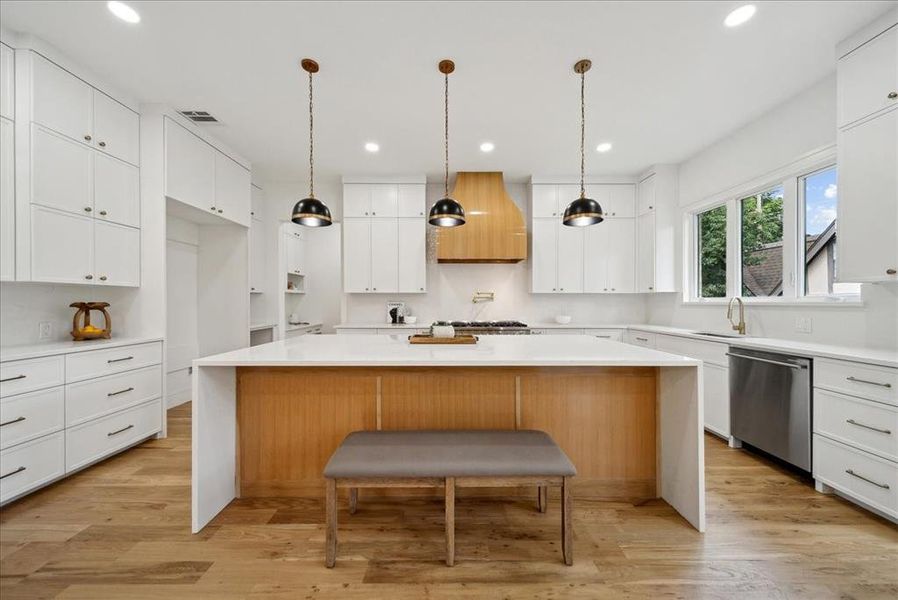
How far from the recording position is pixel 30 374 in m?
2.15

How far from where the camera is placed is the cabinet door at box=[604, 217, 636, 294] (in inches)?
185

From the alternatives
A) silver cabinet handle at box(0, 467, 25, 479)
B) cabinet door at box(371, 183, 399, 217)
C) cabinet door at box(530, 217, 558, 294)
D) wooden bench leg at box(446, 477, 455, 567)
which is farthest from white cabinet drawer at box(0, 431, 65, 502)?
cabinet door at box(530, 217, 558, 294)

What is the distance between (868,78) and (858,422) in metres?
1.99

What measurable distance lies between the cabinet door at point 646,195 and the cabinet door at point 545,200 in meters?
1.06

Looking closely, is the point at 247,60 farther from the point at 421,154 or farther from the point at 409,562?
the point at 409,562

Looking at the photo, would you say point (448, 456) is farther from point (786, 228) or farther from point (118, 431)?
point (786, 228)

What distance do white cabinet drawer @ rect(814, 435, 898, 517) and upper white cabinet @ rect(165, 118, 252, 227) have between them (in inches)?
199

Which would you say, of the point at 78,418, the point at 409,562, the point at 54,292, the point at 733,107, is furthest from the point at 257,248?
the point at 733,107

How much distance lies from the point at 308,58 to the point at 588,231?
3.61 m

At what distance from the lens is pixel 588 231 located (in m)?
4.69

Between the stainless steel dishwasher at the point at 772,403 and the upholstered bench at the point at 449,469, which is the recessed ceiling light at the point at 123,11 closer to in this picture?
the upholstered bench at the point at 449,469

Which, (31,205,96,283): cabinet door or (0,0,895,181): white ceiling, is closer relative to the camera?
(0,0,895,181): white ceiling

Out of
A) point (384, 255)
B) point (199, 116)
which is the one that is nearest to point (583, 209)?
point (384, 255)

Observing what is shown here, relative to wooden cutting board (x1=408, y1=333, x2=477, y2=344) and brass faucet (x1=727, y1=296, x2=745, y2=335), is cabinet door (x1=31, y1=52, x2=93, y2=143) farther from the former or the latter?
brass faucet (x1=727, y1=296, x2=745, y2=335)
